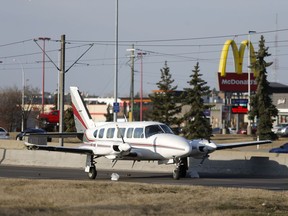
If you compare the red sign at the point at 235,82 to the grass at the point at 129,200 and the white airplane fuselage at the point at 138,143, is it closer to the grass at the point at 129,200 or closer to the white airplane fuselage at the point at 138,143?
the white airplane fuselage at the point at 138,143

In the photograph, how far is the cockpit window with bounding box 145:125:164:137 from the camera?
29.2m

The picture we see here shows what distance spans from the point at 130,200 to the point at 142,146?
1176 cm

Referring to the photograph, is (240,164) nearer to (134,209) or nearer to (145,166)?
(145,166)

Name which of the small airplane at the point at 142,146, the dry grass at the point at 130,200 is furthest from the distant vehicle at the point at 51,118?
the dry grass at the point at 130,200

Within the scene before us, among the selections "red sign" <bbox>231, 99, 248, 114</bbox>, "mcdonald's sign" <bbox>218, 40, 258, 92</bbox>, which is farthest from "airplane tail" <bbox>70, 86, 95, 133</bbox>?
"red sign" <bbox>231, 99, 248, 114</bbox>

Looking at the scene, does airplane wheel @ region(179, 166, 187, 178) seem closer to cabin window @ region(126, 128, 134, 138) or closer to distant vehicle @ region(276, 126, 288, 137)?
cabin window @ region(126, 128, 134, 138)

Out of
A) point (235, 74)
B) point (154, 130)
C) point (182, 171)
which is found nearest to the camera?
point (182, 171)

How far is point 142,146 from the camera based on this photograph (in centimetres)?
2916

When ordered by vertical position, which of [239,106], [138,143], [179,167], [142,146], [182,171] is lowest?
[182,171]

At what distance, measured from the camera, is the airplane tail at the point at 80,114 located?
33.7 meters

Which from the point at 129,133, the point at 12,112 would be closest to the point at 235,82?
the point at 12,112

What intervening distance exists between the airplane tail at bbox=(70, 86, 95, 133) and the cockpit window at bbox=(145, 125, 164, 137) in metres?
4.65

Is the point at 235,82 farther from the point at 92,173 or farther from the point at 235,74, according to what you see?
the point at 92,173

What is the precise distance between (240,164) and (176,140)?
21.6ft
